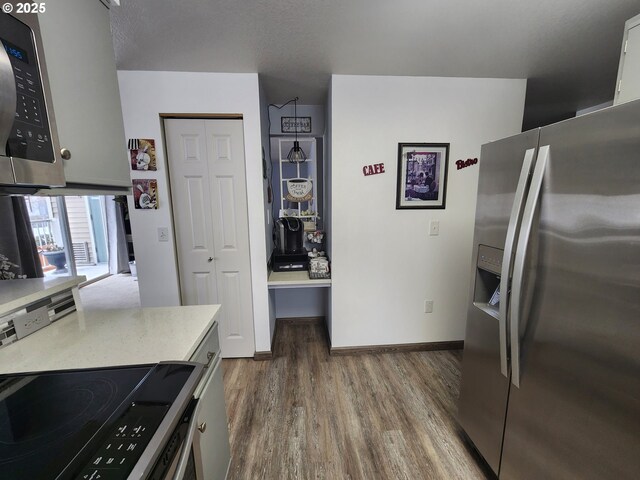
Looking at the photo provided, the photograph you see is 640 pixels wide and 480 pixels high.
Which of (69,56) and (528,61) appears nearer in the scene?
(69,56)

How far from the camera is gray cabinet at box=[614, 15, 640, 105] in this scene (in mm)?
1116

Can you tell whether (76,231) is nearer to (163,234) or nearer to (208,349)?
(163,234)

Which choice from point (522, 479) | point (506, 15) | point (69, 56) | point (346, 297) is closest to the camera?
point (69, 56)

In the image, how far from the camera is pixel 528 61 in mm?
1928

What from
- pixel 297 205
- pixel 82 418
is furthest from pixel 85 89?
pixel 297 205

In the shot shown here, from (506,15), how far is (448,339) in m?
2.54

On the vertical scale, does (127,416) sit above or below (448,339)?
above

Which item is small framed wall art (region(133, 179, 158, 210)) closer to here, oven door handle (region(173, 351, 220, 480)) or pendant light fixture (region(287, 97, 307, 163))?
pendant light fixture (region(287, 97, 307, 163))

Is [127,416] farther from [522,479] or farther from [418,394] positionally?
[418,394]

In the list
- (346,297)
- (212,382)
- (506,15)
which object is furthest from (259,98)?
(212,382)

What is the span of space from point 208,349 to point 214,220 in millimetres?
1413

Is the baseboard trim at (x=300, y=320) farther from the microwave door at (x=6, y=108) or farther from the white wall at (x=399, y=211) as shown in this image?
the microwave door at (x=6, y=108)

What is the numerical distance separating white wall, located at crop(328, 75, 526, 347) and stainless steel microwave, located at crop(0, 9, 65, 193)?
5.70ft

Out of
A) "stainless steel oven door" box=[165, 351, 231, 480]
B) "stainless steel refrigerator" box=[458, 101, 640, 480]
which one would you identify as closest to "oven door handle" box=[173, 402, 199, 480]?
"stainless steel oven door" box=[165, 351, 231, 480]
